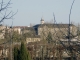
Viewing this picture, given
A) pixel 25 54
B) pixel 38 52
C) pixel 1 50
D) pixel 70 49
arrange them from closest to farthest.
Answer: pixel 70 49, pixel 25 54, pixel 1 50, pixel 38 52

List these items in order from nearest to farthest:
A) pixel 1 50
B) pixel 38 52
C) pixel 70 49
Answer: pixel 70 49
pixel 1 50
pixel 38 52

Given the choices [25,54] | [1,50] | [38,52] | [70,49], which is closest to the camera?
[70,49]

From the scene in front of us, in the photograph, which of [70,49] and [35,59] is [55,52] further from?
[70,49]

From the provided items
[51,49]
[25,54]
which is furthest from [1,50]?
[25,54]

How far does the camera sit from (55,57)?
66.2 ft

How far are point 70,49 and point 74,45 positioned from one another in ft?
0.21

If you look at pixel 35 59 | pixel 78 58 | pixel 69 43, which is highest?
pixel 69 43

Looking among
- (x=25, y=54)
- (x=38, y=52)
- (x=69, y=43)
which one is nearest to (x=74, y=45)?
(x=69, y=43)

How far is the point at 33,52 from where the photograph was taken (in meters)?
20.3

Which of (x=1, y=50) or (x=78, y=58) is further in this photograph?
(x=1, y=50)

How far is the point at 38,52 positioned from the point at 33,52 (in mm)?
771

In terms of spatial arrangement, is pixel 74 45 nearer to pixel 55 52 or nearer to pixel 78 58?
pixel 78 58

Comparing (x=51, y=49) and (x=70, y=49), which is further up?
(x=70, y=49)

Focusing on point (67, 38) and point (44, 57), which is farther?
point (44, 57)
